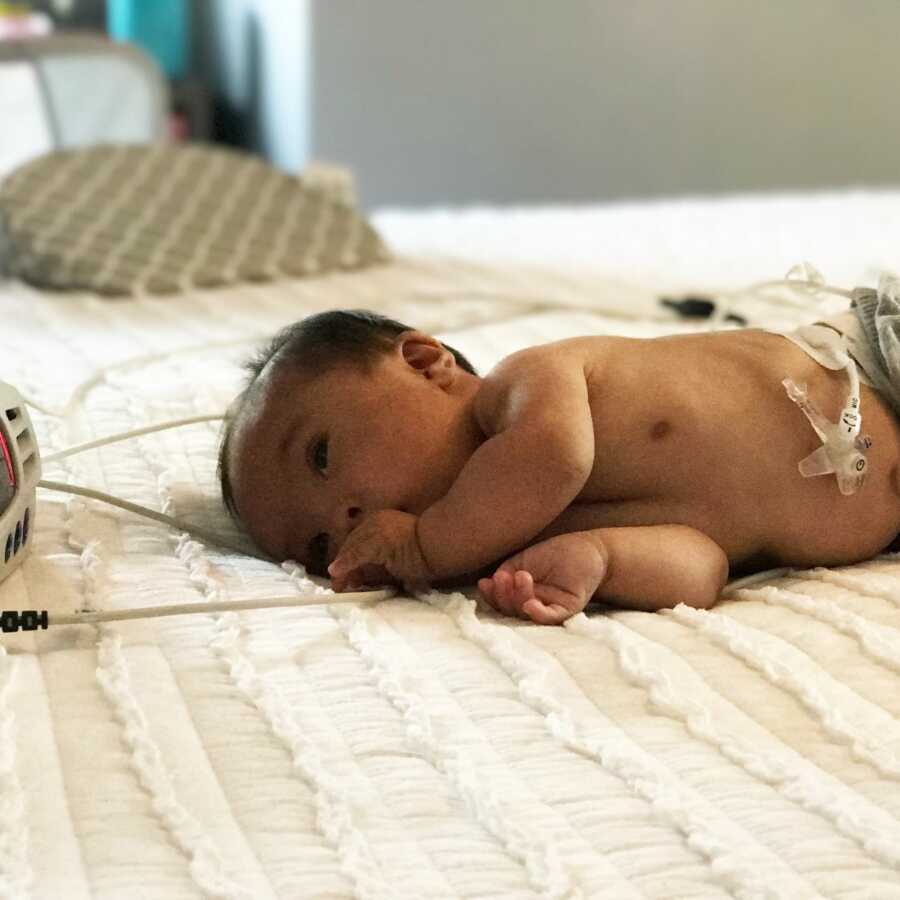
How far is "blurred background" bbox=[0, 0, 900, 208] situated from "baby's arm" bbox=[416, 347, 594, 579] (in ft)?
7.54

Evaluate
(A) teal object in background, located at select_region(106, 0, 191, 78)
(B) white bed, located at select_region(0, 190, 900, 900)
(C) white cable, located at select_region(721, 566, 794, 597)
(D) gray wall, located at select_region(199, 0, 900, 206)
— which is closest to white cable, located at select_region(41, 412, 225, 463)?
(B) white bed, located at select_region(0, 190, 900, 900)

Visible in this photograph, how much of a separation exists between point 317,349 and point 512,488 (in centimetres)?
17

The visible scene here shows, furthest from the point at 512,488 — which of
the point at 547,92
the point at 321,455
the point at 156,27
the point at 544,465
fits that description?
the point at 156,27

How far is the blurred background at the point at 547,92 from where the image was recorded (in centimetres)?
307

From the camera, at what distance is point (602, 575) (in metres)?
0.83

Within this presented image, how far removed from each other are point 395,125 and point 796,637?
8.18ft

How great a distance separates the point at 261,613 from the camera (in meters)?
0.82

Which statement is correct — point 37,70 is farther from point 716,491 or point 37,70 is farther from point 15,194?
point 716,491

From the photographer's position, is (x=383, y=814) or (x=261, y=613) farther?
(x=261, y=613)

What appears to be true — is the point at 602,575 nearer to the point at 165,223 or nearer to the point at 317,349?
the point at 317,349

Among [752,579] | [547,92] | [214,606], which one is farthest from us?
[547,92]

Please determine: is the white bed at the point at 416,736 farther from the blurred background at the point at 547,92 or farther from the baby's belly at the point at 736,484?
the blurred background at the point at 547,92

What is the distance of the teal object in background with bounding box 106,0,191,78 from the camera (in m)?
3.20

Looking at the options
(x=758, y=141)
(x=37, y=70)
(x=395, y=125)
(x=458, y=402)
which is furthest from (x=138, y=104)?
(x=458, y=402)
